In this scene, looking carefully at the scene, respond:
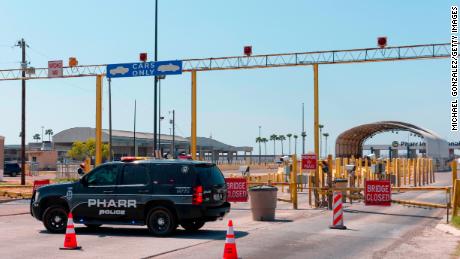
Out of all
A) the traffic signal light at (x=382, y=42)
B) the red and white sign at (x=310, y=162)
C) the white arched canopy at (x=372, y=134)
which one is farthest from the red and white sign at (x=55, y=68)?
the white arched canopy at (x=372, y=134)

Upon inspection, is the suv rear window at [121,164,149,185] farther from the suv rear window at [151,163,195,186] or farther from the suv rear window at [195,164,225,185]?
the suv rear window at [195,164,225,185]

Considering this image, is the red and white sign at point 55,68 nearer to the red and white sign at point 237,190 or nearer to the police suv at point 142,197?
the red and white sign at point 237,190

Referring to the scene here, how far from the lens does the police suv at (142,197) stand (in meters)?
16.2

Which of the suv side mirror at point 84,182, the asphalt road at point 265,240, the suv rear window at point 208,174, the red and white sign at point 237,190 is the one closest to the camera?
the asphalt road at point 265,240

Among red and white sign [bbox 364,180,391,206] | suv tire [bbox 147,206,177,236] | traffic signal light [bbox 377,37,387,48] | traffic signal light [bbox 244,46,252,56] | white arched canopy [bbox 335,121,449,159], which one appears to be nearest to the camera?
suv tire [bbox 147,206,177,236]

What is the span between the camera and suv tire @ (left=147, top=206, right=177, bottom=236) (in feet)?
52.9

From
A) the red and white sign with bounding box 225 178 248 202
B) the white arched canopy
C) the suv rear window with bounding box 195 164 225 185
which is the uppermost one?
the white arched canopy

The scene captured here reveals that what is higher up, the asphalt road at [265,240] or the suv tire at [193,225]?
the suv tire at [193,225]

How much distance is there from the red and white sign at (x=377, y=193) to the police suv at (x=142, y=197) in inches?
271

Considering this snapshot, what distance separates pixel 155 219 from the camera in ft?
53.5

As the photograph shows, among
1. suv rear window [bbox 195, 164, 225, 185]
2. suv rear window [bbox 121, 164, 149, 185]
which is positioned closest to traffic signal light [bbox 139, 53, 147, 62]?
suv rear window [bbox 121, 164, 149, 185]

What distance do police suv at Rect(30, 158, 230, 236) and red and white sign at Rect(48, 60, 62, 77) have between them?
770 inches

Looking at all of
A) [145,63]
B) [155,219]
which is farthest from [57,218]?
[145,63]

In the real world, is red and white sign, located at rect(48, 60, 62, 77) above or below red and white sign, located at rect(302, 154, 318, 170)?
above
